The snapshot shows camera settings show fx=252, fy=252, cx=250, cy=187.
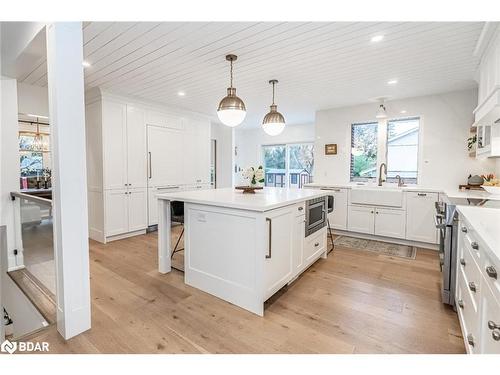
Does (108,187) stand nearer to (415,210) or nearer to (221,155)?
(221,155)

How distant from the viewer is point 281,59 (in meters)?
2.78

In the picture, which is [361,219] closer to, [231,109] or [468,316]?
[468,316]

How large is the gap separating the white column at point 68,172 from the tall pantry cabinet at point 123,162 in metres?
2.45

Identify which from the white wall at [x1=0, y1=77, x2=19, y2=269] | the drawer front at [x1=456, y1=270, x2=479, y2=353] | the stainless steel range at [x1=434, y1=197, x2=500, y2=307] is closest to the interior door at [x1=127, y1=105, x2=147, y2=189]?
the white wall at [x1=0, y1=77, x2=19, y2=269]

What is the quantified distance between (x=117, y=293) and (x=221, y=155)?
4741 millimetres

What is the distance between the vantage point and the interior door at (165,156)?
4629 mm

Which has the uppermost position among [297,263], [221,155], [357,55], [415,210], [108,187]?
[357,55]

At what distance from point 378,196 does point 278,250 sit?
261 centimetres

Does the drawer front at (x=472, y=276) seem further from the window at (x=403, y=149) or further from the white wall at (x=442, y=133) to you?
the window at (x=403, y=149)

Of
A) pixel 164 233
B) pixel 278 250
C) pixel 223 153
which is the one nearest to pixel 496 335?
pixel 278 250

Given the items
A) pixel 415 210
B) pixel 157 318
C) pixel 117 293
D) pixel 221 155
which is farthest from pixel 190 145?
pixel 415 210

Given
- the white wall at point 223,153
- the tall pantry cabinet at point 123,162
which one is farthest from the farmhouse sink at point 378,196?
the tall pantry cabinet at point 123,162

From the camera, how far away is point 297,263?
2.62m

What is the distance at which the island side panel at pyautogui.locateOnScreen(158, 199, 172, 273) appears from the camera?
9.19 feet
